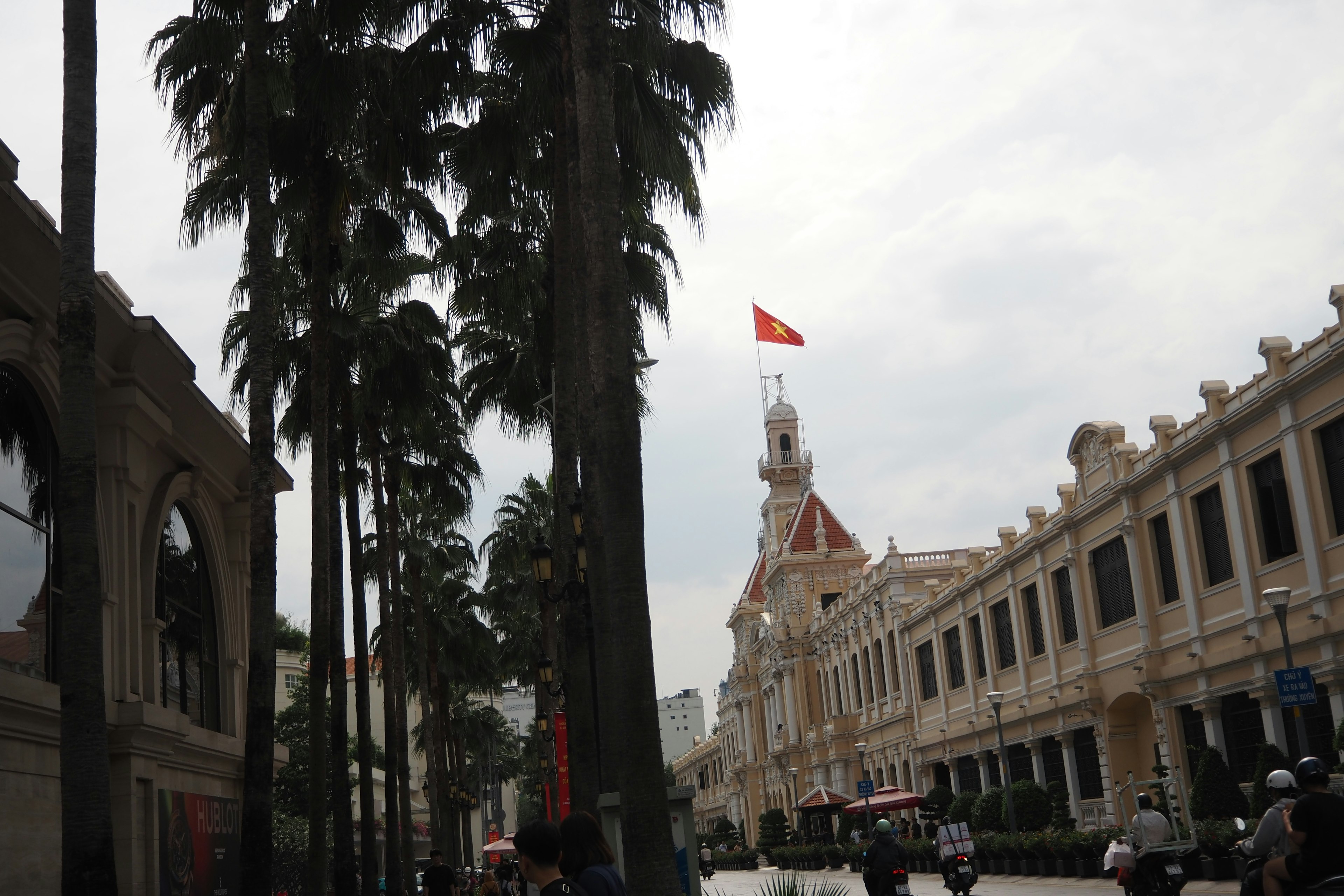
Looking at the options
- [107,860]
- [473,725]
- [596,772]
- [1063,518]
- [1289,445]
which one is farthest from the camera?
[473,725]

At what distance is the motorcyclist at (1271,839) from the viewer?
29.8 ft

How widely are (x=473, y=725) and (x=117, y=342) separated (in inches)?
2332

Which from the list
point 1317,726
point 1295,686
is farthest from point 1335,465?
point 1295,686

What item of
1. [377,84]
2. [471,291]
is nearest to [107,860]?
[377,84]

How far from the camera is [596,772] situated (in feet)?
54.7

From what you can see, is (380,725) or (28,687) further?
(380,725)

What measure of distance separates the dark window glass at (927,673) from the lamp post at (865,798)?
422cm

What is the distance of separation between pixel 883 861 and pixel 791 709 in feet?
189

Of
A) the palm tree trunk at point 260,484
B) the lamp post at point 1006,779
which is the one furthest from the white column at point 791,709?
the palm tree trunk at point 260,484

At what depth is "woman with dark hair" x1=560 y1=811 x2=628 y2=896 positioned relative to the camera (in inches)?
233

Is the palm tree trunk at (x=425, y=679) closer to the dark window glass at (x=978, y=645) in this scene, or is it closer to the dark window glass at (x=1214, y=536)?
the dark window glass at (x=978, y=645)

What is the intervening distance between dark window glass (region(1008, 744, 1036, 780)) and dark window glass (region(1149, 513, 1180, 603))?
10521mm

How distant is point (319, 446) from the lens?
2006 centimetres

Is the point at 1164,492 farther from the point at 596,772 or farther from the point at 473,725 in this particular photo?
the point at 473,725
